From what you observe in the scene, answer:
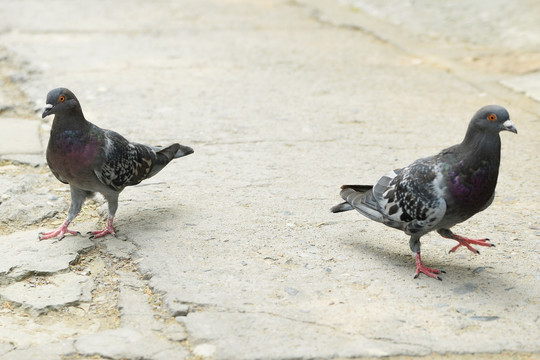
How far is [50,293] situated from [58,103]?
1.05m

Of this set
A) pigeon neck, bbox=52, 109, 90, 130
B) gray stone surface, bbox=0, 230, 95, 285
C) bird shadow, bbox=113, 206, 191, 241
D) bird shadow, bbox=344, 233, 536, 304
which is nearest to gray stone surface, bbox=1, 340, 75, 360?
gray stone surface, bbox=0, 230, 95, 285

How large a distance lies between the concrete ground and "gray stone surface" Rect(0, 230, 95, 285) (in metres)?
0.01

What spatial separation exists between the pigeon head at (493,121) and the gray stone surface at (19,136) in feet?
10.4

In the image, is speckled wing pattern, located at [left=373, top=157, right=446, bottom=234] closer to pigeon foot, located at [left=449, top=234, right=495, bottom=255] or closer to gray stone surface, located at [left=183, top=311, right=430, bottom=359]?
pigeon foot, located at [left=449, top=234, right=495, bottom=255]

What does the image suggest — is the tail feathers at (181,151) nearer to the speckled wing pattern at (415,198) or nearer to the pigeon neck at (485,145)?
the speckled wing pattern at (415,198)

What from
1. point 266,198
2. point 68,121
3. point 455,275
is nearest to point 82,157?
point 68,121

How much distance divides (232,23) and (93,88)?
3.27 meters

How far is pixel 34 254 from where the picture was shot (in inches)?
149

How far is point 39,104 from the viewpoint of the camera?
6.19m

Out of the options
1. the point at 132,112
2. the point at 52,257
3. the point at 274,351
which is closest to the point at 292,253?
the point at 274,351

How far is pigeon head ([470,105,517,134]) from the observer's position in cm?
337

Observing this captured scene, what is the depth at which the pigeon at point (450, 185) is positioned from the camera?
3381 mm

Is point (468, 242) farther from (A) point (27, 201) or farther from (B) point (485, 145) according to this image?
(A) point (27, 201)

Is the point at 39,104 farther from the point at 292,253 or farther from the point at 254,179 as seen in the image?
the point at 292,253
